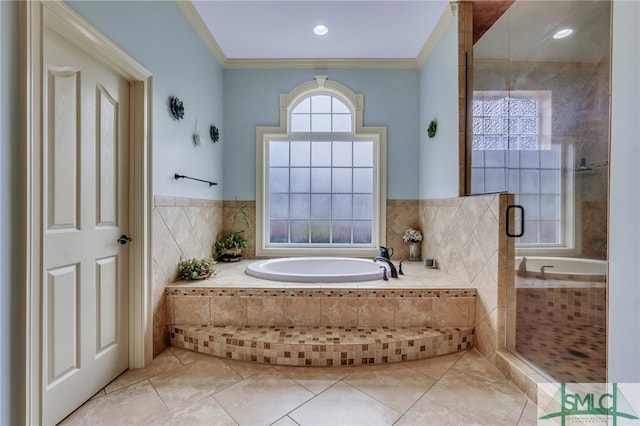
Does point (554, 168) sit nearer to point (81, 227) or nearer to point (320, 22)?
point (320, 22)

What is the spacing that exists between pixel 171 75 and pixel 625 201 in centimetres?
269

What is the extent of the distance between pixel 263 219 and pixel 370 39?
220 centimetres

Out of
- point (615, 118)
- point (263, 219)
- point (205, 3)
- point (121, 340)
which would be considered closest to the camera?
point (615, 118)

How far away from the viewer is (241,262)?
2.99m

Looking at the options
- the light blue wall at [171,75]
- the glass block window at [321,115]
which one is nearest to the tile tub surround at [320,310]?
the light blue wall at [171,75]

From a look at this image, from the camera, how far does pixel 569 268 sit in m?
1.40

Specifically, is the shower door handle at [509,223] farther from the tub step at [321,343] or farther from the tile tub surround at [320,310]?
the tub step at [321,343]

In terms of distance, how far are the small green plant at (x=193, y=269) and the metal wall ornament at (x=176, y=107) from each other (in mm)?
1147

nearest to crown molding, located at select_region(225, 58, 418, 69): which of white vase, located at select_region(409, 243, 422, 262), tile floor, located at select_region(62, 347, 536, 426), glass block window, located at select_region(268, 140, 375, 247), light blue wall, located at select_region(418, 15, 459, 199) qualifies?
light blue wall, located at select_region(418, 15, 459, 199)

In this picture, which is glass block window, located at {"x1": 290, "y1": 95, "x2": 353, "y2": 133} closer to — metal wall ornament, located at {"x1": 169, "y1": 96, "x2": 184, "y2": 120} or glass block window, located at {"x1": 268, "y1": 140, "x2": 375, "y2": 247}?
glass block window, located at {"x1": 268, "y1": 140, "x2": 375, "y2": 247}

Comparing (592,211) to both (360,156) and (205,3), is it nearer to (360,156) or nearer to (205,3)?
(360,156)

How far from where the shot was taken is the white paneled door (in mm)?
1301

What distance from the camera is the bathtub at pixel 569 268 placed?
1220 millimetres

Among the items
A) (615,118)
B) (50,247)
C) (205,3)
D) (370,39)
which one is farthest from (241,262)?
(615,118)
